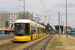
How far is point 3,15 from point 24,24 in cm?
9983

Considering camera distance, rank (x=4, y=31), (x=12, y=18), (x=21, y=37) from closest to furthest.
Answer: (x=21, y=37), (x=4, y=31), (x=12, y=18)

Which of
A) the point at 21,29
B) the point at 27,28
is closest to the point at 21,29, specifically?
the point at 21,29

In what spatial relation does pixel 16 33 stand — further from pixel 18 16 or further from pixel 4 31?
pixel 18 16

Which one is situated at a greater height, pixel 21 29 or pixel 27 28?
pixel 27 28

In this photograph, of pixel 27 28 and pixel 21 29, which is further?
pixel 27 28

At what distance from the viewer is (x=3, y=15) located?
11588 centimetres

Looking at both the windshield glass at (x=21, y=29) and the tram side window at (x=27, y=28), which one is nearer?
the windshield glass at (x=21, y=29)

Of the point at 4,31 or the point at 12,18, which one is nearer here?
the point at 4,31

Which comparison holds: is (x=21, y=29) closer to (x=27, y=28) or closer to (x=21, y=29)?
(x=21, y=29)

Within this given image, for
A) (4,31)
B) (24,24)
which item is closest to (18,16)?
(4,31)

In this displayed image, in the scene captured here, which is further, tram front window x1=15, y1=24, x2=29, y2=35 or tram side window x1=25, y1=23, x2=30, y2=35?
tram side window x1=25, y1=23, x2=30, y2=35

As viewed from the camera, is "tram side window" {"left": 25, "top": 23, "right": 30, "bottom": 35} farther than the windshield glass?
Yes

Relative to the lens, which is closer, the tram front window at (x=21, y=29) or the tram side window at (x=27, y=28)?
the tram front window at (x=21, y=29)

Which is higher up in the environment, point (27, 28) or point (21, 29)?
point (27, 28)
